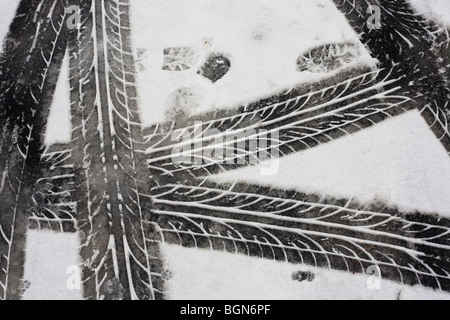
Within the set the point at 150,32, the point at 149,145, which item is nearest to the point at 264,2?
the point at 150,32

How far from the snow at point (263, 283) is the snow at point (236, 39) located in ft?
4.38

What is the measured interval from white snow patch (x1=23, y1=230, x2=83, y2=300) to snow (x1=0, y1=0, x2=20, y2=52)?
2.02 metres

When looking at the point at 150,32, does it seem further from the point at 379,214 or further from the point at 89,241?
the point at 379,214

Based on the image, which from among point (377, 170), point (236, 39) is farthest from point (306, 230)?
point (236, 39)

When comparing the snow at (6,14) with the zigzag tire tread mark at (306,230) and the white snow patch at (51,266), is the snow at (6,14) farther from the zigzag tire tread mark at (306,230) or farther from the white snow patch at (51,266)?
the zigzag tire tread mark at (306,230)

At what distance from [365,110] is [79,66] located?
2642mm

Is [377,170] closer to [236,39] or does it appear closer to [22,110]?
[236,39]

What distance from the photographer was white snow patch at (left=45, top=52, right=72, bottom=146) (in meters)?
3.36

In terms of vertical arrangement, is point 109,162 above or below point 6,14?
below

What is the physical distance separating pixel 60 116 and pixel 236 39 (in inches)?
69.0

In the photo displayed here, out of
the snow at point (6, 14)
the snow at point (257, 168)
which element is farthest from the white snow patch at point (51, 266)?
the snow at point (6, 14)

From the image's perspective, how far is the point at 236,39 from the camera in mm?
3697

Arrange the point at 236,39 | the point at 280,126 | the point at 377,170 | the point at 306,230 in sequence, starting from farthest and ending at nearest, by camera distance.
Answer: the point at 236,39
the point at 280,126
the point at 377,170
the point at 306,230

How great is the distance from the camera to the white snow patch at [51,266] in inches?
114
